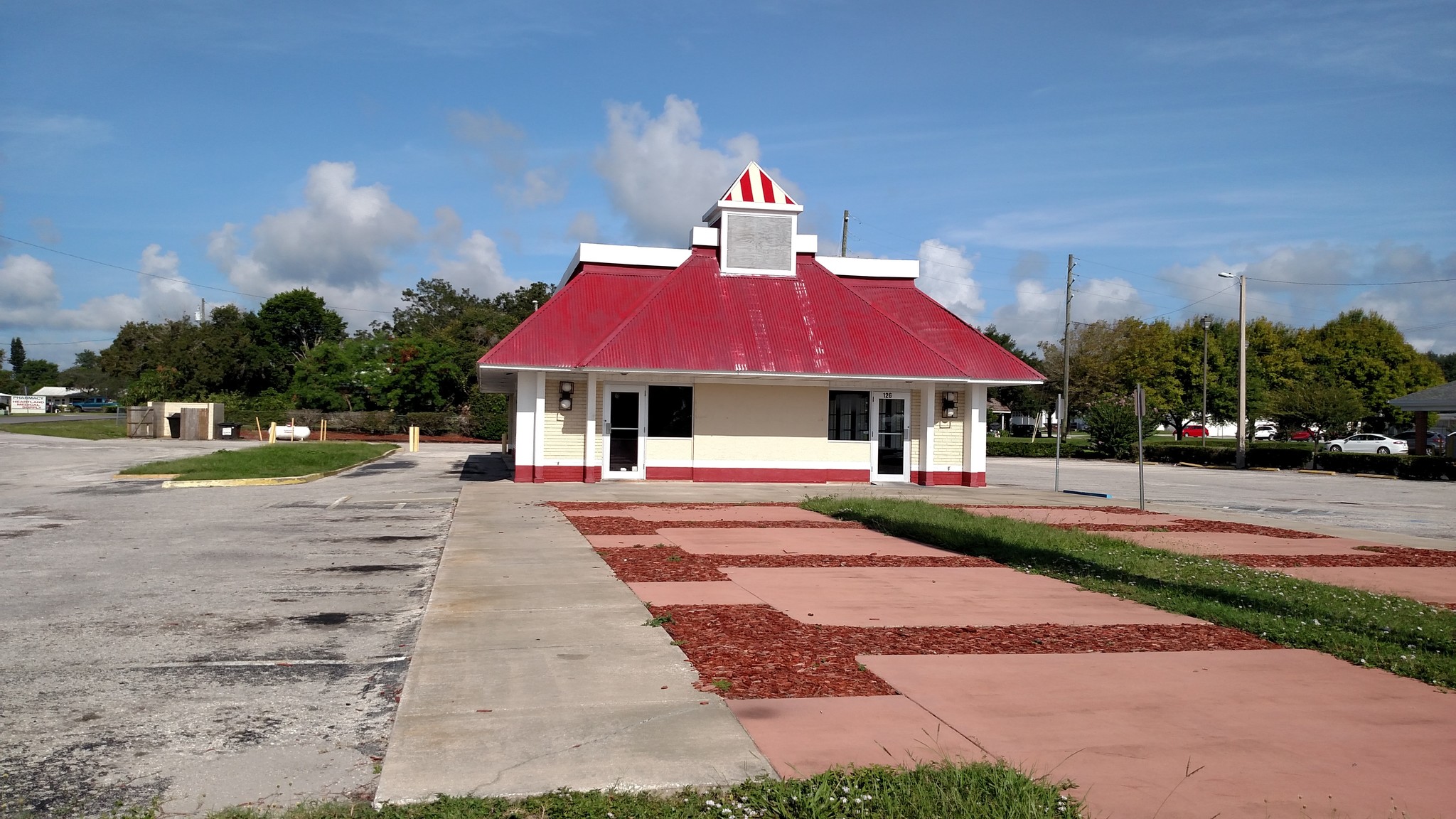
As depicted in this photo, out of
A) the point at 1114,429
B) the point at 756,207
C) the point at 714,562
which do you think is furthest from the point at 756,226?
the point at 1114,429

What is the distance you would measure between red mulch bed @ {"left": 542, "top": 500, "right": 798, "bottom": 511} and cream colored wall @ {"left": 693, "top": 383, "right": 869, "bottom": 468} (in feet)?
17.0

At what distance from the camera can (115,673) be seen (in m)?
6.48

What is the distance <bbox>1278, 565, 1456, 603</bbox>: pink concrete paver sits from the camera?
10.4 meters

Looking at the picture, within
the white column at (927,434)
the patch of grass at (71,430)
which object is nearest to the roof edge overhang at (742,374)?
the white column at (927,434)

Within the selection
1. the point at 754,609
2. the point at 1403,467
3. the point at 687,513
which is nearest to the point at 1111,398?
the point at 1403,467

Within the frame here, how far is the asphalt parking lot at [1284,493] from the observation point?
19.6m

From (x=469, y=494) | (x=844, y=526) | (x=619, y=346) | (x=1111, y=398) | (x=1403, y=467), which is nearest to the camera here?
(x=844, y=526)

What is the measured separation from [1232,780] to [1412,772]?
960 millimetres

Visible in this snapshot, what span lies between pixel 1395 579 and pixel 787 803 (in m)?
10.3

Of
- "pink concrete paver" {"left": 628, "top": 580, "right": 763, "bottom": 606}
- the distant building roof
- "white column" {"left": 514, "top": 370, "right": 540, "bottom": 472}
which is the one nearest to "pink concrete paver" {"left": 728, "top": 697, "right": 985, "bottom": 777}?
"pink concrete paver" {"left": 628, "top": 580, "right": 763, "bottom": 606}

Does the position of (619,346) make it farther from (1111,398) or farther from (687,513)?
(1111,398)

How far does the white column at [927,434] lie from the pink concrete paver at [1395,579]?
13381 millimetres

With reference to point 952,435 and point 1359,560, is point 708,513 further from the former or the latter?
point 952,435

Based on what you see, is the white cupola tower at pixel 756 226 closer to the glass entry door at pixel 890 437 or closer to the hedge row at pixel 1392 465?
the glass entry door at pixel 890 437
